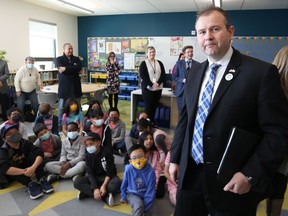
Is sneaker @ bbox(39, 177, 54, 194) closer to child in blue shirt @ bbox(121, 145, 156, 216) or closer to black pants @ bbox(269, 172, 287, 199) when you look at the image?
child in blue shirt @ bbox(121, 145, 156, 216)

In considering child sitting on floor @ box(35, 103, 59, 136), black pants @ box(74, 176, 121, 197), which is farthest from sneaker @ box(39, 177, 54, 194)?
child sitting on floor @ box(35, 103, 59, 136)

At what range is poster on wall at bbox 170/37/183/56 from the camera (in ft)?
24.5

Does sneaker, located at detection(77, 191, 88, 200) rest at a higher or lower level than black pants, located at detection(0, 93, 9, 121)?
lower

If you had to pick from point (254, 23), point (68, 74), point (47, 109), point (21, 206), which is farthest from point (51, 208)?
point (254, 23)

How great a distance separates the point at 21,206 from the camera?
226cm

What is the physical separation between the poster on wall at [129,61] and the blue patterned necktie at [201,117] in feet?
23.0

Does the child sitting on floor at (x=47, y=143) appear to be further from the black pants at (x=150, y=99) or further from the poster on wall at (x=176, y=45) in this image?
the poster on wall at (x=176, y=45)

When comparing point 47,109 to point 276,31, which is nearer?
point 47,109

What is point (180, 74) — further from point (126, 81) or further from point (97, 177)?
point (126, 81)

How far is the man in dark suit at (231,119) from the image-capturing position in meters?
0.95

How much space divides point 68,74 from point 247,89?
12.1 ft

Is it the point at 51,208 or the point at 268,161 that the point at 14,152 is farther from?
the point at 268,161

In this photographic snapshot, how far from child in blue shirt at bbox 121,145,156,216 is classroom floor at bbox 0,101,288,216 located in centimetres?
16

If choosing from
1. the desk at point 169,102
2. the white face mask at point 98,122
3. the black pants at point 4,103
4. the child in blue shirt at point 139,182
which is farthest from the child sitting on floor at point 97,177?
the black pants at point 4,103
